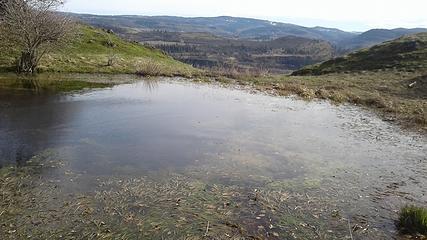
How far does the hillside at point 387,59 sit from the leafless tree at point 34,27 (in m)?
35.5

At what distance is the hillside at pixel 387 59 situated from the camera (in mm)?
56094

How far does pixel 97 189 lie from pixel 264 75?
4101 cm

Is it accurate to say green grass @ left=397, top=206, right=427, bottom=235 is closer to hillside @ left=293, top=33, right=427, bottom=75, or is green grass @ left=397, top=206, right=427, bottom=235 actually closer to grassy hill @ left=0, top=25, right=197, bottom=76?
grassy hill @ left=0, top=25, right=197, bottom=76

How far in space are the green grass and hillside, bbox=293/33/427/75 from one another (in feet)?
138

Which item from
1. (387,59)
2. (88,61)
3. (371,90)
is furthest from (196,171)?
(387,59)

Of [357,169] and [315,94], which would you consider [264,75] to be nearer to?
[315,94]

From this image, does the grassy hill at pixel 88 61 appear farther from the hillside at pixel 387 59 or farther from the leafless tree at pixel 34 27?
the hillside at pixel 387 59

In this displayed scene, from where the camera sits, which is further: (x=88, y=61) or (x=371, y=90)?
(x=88, y=61)

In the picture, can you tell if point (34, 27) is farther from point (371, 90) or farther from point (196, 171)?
point (371, 90)

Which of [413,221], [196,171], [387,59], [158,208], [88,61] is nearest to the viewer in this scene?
[413,221]

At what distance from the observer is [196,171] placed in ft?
61.5

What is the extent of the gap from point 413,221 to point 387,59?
166ft

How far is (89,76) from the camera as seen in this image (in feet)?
147

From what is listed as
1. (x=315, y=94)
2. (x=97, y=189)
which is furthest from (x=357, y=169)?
(x=315, y=94)
